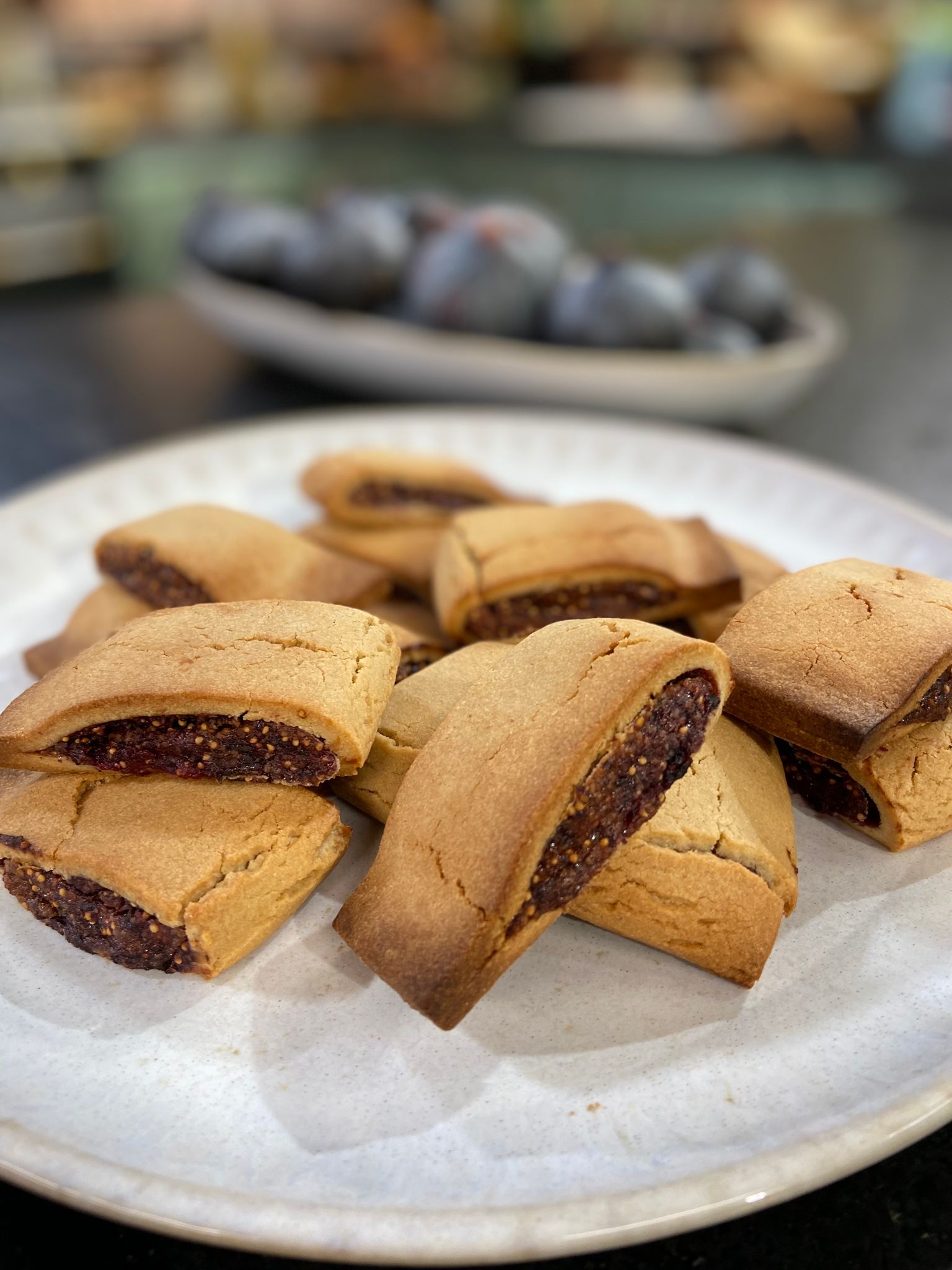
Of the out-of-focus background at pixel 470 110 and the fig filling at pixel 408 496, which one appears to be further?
the out-of-focus background at pixel 470 110

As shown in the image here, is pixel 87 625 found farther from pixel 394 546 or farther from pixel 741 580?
pixel 741 580

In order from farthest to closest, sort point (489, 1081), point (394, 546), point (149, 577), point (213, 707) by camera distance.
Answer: point (394, 546) → point (149, 577) → point (213, 707) → point (489, 1081)

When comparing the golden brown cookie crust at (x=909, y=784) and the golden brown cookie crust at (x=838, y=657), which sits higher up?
the golden brown cookie crust at (x=838, y=657)

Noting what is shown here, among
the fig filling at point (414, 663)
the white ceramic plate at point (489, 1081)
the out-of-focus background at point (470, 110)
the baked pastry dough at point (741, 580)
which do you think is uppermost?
the out-of-focus background at point (470, 110)

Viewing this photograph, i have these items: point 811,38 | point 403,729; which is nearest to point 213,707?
point 403,729

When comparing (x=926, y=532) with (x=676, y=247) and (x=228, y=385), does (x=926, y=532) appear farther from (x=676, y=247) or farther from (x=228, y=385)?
(x=676, y=247)

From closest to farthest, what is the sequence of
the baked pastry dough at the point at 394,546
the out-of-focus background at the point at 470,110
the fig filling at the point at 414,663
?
the fig filling at the point at 414,663 → the baked pastry dough at the point at 394,546 → the out-of-focus background at the point at 470,110

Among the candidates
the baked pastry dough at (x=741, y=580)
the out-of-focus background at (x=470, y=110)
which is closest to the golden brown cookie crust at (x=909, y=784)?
the baked pastry dough at (x=741, y=580)

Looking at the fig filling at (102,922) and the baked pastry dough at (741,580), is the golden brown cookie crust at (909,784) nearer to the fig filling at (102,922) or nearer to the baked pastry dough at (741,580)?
the baked pastry dough at (741,580)
